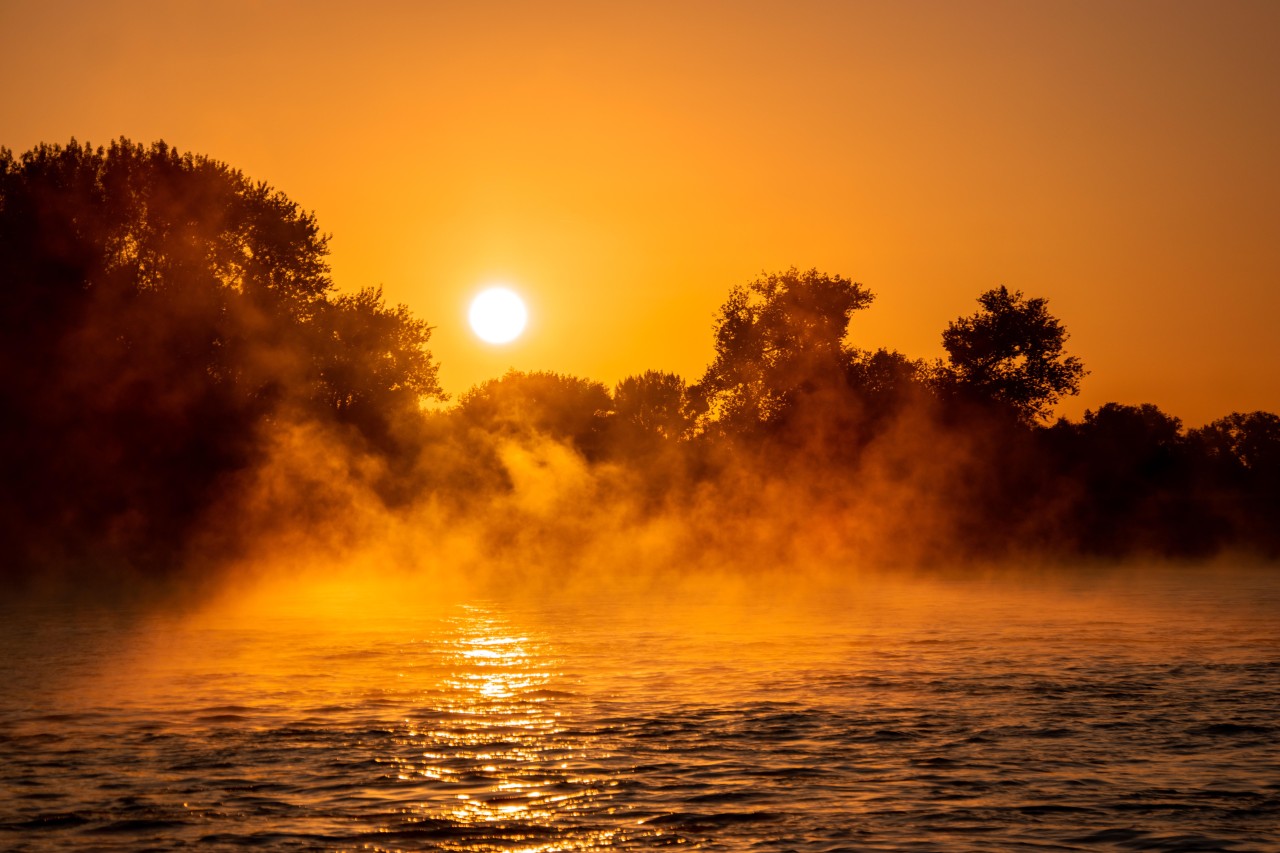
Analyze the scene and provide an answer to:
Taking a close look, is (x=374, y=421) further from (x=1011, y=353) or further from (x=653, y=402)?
(x=653, y=402)

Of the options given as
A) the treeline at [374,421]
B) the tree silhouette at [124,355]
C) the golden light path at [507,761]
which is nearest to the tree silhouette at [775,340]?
the treeline at [374,421]

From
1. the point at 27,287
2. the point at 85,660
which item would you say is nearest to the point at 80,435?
the point at 27,287

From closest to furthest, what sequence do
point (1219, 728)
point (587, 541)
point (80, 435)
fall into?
point (1219, 728)
point (80, 435)
point (587, 541)

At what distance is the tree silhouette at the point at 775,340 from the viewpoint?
88.9 m

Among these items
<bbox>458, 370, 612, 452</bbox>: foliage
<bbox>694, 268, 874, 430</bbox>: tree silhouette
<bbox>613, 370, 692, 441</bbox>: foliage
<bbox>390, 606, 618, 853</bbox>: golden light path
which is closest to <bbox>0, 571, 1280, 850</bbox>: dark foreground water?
<bbox>390, 606, 618, 853</bbox>: golden light path

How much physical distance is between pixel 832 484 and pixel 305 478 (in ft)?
91.5

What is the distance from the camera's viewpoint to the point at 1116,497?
243 feet

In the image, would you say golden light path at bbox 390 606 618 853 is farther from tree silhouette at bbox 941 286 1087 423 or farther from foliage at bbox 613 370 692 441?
foliage at bbox 613 370 692 441

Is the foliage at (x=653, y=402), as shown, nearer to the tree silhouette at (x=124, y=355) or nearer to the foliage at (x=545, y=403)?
the foliage at (x=545, y=403)

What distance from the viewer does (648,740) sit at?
48.6 feet

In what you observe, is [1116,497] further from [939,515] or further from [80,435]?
[80,435]

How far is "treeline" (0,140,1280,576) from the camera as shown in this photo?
51.9 meters

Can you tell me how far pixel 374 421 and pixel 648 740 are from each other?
161 feet

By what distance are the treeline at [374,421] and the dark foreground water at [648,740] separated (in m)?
24.2
